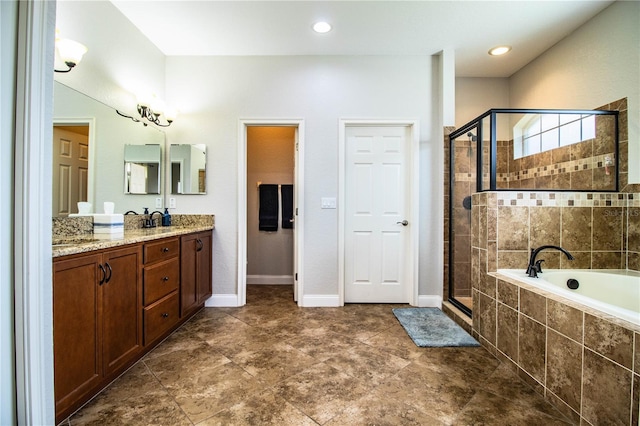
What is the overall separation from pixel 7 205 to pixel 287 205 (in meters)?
3.08

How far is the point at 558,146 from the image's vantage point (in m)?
2.59

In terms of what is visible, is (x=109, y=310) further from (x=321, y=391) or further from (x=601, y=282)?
(x=601, y=282)

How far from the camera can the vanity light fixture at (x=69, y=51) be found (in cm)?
170

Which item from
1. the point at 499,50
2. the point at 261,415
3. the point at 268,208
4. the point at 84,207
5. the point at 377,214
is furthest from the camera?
the point at 268,208

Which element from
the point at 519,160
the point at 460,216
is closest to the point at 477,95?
the point at 519,160

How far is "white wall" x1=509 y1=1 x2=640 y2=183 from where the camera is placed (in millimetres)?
2064

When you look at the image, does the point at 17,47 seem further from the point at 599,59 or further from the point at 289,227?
the point at 599,59

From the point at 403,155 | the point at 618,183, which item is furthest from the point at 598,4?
the point at 403,155

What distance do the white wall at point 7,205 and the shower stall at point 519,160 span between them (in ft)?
8.41

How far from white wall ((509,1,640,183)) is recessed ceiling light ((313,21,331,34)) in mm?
2266

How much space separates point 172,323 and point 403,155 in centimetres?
273

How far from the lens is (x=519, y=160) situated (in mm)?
3111

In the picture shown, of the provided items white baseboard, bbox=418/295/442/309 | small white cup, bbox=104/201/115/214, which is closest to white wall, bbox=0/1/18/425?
small white cup, bbox=104/201/115/214

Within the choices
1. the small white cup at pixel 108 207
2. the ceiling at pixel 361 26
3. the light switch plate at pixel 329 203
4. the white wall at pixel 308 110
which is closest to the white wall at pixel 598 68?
the ceiling at pixel 361 26
